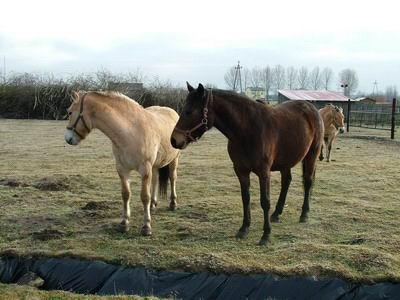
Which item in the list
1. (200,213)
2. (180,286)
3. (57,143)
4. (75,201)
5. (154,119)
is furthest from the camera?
(57,143)

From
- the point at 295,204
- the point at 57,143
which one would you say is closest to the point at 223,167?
the point at 295,204

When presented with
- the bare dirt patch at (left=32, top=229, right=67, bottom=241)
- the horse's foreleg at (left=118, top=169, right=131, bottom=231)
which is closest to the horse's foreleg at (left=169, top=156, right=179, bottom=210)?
the horse's foreleg at (left=118, top=169, right=131, bottom=231)

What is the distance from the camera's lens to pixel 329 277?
15.2 feet

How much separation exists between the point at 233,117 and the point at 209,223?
6.04ft

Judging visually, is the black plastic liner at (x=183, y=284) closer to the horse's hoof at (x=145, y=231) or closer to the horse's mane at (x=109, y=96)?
the horse's hoof at (x=145, y=231)

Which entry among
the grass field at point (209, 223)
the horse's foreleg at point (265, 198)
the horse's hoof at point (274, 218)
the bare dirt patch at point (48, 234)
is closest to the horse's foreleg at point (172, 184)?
the grass field at point (209, 223)

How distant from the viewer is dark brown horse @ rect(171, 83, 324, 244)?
5.27 m

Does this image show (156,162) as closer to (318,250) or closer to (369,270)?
(318,250)

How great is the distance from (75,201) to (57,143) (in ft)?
34.0

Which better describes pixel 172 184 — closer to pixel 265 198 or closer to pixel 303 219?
pixel 303 219

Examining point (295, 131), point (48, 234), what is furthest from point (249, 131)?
point (48, 234)

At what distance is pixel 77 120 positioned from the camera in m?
5.94

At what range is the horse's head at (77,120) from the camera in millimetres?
5922

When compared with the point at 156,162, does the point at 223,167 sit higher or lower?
lower
